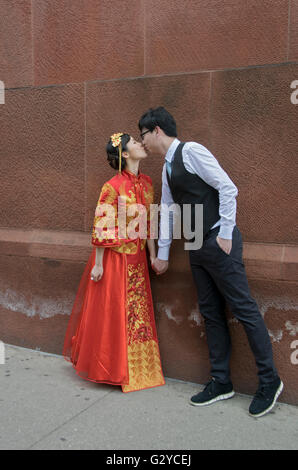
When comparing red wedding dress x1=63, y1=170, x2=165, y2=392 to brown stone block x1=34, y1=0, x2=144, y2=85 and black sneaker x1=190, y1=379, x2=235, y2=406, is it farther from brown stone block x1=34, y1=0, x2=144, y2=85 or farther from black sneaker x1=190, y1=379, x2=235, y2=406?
brown stone block x1=34, y1=0, x2=144, y2=85

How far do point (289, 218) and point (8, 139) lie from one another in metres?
2.62

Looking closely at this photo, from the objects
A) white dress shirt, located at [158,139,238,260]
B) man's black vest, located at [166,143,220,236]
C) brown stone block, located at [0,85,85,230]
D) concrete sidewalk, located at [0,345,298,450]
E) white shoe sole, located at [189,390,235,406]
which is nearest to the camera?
concrete sidewalk, located at [0,345,298,450]

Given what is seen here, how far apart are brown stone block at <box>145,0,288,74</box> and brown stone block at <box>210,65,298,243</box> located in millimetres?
117

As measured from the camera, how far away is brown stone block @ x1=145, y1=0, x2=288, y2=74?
118 inches

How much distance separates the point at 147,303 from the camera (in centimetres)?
341

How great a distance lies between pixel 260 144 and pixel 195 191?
2.05 feet

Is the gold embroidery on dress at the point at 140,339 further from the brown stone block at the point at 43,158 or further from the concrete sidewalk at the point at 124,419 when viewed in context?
the brown stone block at the point at 43,158

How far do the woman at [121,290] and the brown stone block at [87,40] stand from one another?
78 cm

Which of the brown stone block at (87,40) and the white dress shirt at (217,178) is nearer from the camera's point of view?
the white dress shirt at (217,178)

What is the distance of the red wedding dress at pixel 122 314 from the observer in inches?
126

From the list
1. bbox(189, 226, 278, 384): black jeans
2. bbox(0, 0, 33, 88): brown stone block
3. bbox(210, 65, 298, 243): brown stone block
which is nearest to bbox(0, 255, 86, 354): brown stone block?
bbox(189, 226, 278, 384): black jeans

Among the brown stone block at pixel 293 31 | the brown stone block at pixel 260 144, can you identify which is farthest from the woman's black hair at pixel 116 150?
the brown stone block at pixel 293 31
